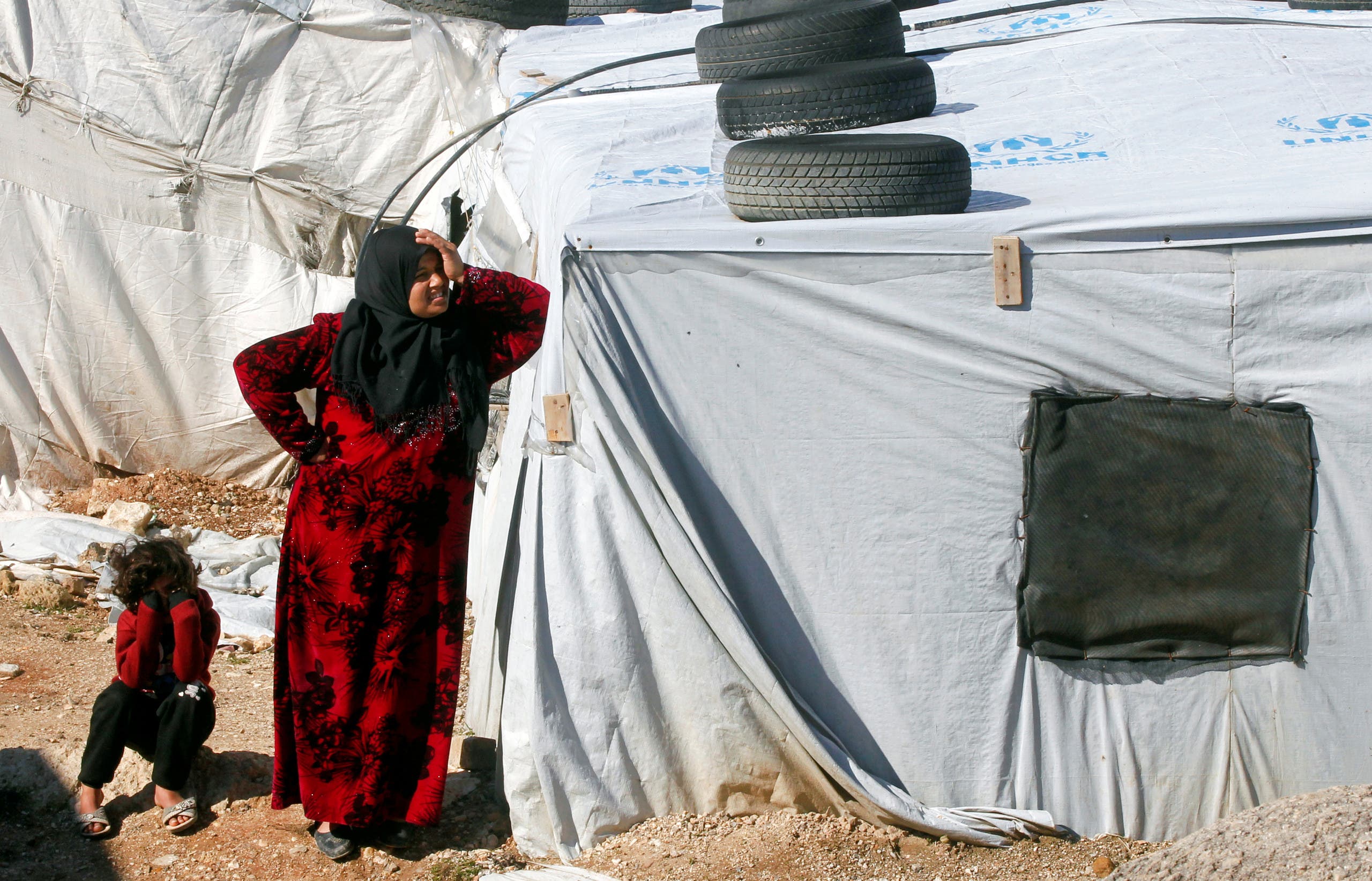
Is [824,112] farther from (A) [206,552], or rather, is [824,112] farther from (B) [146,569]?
(A) [206,552]

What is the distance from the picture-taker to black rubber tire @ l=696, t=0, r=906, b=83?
5.04 meters

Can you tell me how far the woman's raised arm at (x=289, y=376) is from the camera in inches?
121

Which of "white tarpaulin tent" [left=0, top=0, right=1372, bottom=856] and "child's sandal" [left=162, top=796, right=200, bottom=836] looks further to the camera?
"child's sandal" [left=162, top=796, right=200, bottom=836]

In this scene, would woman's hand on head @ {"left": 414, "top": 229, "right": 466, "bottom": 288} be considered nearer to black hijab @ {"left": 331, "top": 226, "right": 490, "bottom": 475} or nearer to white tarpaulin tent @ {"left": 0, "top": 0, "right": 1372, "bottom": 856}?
black hijab @ {"left": 331, "top": 226, "right": 490, "bottom": 475}

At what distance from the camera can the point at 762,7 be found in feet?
20.7

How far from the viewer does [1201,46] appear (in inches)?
180

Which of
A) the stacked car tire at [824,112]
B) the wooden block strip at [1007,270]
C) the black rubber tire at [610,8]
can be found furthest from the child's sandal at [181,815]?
the black rubber tire at [610,8]

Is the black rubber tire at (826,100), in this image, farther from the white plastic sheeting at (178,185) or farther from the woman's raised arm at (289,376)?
the white plastic sheeting at (178,185)

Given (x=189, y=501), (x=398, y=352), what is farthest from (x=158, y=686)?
(x=189, y=501)

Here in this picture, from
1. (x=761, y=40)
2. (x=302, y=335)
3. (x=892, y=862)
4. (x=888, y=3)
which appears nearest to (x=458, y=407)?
(x=302, y=335)

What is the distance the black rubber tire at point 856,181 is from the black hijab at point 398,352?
869mm

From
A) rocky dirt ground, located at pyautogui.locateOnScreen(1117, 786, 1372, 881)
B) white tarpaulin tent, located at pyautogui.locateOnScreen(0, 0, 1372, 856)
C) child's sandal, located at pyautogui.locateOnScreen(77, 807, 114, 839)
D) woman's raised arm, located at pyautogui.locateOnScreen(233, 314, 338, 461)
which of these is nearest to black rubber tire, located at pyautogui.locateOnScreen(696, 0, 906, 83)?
white tarpaulin tent, located at pyautogui.locateOnScreen(0, 0, 1372, 856)

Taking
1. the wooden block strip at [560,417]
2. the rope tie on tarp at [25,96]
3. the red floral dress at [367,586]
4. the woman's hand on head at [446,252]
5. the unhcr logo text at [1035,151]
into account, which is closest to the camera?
the woman's hand on head at [446,252]

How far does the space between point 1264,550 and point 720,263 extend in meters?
1.59
